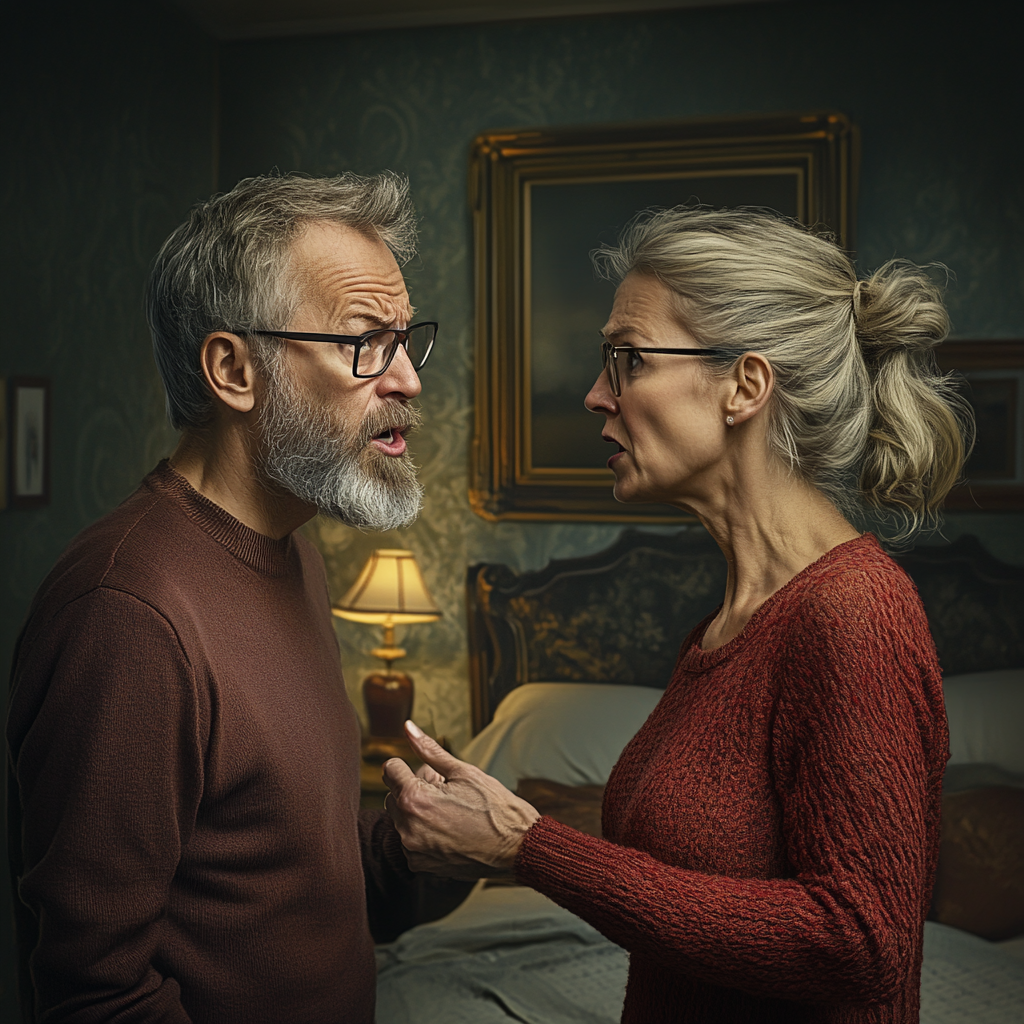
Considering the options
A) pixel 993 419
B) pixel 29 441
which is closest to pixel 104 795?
pixel 29 441

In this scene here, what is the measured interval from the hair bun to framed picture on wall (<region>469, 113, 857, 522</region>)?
5.80ft

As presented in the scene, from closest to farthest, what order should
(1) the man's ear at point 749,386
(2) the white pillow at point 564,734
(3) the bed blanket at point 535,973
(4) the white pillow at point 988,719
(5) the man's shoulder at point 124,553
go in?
(5) the man's shoulder at point 124,553 → (1) the man's ear at point 749,386 → (3) the bed blanket at point 535,973 → (4) the white pillow at point 988,719 → (2) the white pillow at point 564,734

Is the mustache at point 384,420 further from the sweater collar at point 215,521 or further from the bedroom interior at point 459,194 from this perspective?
the bedroom interior at point 459,194

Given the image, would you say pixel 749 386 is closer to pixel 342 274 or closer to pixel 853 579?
pixel 853 579

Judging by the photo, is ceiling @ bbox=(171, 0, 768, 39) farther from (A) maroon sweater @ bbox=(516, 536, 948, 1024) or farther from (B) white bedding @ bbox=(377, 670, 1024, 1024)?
(A) maroon sweater @ bbox=(516, 536, 948, 1024)

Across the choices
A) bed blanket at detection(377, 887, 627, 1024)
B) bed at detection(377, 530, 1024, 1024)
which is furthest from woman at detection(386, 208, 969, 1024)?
bed at detection(377, 530, 1024, 1024)

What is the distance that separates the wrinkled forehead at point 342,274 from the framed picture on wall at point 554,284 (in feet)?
5.79

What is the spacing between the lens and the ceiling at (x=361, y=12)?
2.86 meters

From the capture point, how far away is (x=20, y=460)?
7.72ft

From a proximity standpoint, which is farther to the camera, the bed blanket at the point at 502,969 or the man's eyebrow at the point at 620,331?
the bed blanket at the point at 502,969

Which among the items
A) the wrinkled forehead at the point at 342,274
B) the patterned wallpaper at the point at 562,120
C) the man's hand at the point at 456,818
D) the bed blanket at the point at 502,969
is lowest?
the bed blanket at the point at 502,969

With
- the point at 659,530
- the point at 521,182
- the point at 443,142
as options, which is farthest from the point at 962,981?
the point at 443,142

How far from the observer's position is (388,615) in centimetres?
297

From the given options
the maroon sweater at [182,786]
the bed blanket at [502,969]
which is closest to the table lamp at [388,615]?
the bed blanket at [502,969]
